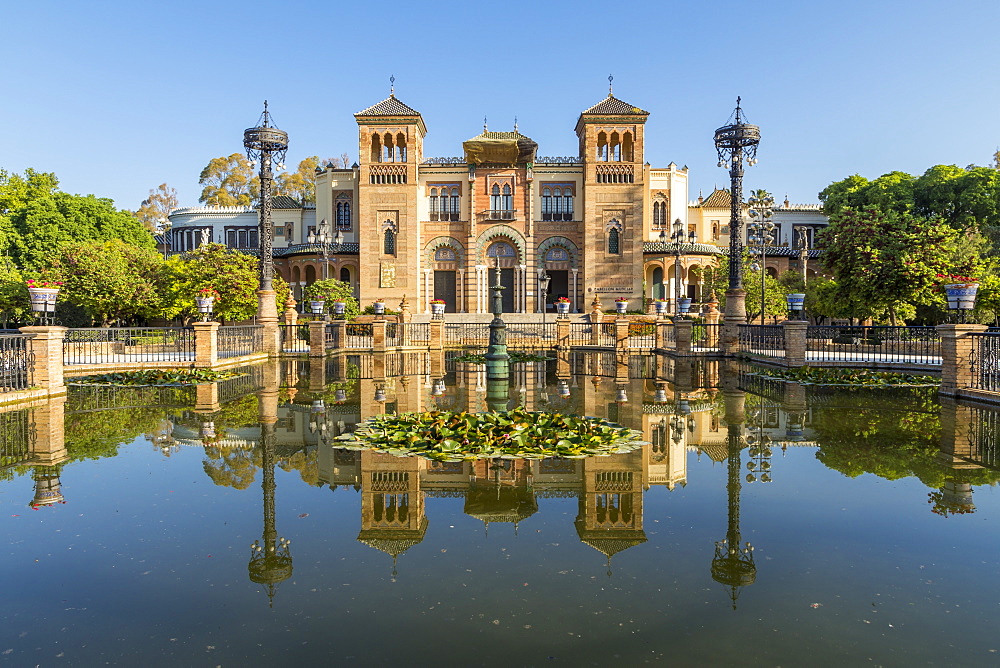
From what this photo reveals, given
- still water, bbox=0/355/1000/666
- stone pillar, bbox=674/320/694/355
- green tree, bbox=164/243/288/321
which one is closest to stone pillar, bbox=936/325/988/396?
still water, bbox=0/355/1000/666

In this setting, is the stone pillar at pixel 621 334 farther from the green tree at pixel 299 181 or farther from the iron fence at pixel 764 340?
the green tree at pixel 299 181

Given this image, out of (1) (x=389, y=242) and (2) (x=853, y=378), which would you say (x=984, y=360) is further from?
(1) (x=389, y=242)

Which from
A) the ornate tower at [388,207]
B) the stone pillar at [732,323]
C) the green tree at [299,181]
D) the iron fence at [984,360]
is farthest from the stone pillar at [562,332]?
the green tree at [299,181]

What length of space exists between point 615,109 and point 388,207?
17696 mm

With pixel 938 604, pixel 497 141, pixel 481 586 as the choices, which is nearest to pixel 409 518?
pixel 481 586

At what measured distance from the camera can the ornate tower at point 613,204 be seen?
48.4 m

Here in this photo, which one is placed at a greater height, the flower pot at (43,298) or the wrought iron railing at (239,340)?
the flower pot at (43,298)

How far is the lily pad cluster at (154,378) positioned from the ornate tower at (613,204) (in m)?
34.9

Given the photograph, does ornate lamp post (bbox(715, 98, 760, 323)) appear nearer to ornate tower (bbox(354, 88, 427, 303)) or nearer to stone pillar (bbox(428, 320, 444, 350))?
stone pillar (bbox(428, 320, 444, 350))

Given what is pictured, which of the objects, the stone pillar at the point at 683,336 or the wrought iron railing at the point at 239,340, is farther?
the stone pillar at the point at 683,336

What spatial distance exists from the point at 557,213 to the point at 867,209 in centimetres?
2666

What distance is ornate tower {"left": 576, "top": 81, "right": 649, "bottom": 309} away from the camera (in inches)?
1907

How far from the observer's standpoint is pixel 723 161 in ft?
87.8

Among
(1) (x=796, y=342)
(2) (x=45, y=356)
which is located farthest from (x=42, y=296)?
(1) (x=796, y=342)
